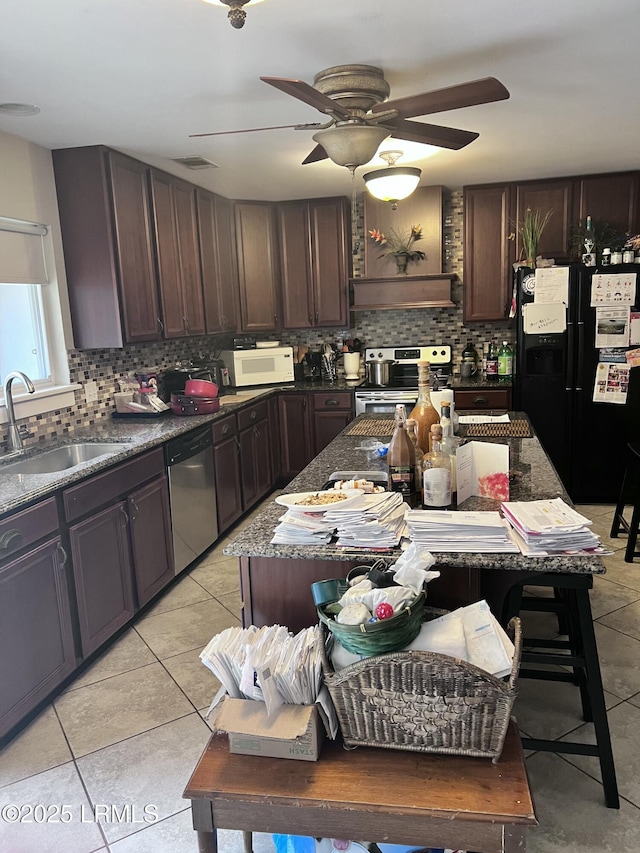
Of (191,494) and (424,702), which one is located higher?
(424,702)

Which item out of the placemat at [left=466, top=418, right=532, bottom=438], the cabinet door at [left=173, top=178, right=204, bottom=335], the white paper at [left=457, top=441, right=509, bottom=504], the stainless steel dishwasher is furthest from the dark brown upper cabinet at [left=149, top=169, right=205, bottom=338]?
the white paper at [left=457, top=441, right=509, bottom=504]

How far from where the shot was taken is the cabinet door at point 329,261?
5.22 meters

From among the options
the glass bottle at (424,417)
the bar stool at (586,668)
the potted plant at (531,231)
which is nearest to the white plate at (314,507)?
the glass bottle at (424,417)

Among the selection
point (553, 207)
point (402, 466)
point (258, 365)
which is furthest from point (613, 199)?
point (402, 466)

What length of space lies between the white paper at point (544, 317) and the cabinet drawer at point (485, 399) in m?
0.49

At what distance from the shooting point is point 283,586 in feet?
6.04

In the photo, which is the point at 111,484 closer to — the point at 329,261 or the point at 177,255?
the point at 177,255

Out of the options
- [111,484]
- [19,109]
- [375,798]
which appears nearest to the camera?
[375,798]

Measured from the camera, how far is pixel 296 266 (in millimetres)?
5352

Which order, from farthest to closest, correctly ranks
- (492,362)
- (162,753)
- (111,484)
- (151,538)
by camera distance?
(492,362) < (151,538) < (111,484) < (162,753)

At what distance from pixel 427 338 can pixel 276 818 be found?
459 centimetres

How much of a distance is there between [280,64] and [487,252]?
2.90 m

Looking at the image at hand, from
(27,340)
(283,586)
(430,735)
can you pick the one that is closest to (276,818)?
(430,735)

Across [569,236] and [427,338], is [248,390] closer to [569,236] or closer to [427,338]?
[427,338]
